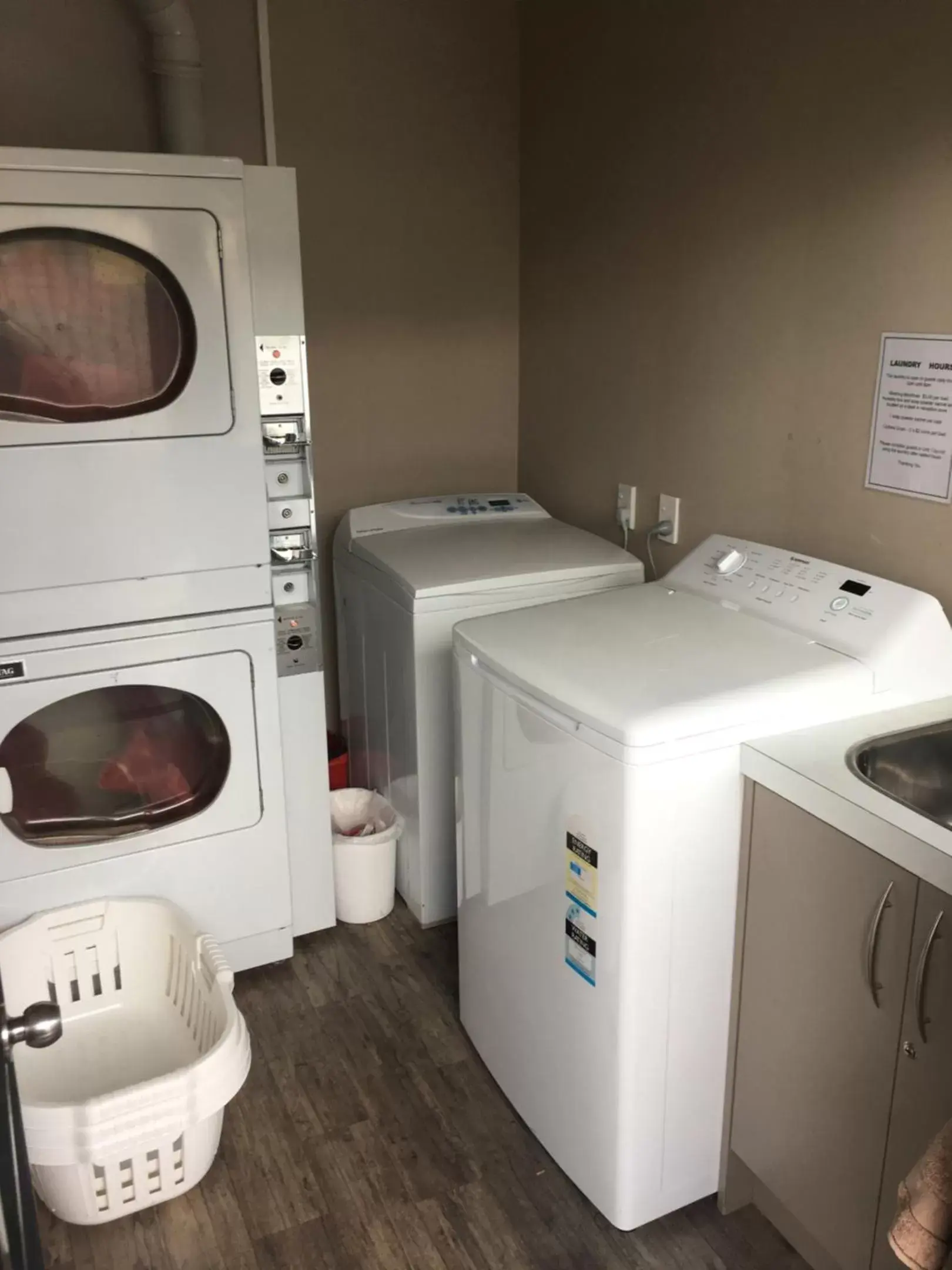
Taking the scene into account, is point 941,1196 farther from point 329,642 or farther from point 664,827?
point 329,642

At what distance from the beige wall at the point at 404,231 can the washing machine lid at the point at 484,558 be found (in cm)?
38

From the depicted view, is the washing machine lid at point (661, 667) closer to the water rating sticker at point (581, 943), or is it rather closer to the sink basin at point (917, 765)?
the sink basin at point (917, 765)

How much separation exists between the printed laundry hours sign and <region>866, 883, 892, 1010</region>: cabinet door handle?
74cm

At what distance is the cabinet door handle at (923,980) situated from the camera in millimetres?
1229

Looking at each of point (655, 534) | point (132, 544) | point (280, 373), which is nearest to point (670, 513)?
point (655, 534)

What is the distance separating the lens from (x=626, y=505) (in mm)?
2555

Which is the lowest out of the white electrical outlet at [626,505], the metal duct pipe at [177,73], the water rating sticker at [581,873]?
the water rating sticker at [581,873]

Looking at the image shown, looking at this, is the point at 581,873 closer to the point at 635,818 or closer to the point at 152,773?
the point at 635,818

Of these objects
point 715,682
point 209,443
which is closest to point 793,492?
point 715,682

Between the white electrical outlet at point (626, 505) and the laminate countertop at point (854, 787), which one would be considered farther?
the white electrical outlet at point (626, 505)

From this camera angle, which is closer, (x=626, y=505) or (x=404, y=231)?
(x=626, y=505)

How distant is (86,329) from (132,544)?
1.32 ft

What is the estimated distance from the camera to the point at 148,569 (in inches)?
77.8

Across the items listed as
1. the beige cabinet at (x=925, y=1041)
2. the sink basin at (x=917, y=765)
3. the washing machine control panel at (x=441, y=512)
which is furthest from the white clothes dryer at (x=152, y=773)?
the beige cabinet at (x=925, y=1041)
